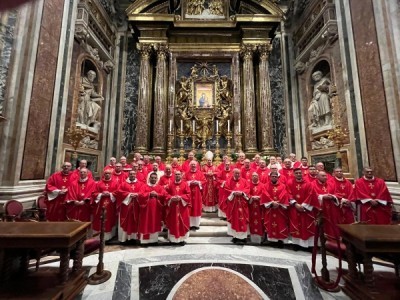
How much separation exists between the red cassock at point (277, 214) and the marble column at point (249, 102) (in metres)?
4.32

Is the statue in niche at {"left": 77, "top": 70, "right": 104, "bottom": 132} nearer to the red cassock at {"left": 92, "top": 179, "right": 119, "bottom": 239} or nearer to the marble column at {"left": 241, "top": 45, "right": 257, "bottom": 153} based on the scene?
the red cassock at {"left": 92, "top": 179, "right": 119, "bottom": 239}

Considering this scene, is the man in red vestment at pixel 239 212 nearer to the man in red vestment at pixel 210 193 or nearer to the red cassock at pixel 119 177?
the man in red vestment at pixel 210 193

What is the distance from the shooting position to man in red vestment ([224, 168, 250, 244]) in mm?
4680

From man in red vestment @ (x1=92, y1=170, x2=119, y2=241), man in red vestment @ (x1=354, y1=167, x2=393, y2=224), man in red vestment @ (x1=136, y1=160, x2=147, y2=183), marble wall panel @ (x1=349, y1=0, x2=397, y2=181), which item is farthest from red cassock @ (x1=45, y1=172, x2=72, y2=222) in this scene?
marble wall panel @ (x1=349, y1=0, x2=397, y2=181)

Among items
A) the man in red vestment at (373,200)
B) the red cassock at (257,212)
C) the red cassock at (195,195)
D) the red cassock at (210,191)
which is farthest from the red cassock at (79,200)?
the man in red vestment at (373,200)

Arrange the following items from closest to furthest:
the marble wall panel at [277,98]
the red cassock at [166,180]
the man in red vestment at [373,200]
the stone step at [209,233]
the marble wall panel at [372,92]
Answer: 1. the man in red vestment at [373,200]
2. the marble wall panel at [372,92]
3. the stone step at [209,233]
4. the red cassock at [166,180]
5. the marble wall panel at [277,98]

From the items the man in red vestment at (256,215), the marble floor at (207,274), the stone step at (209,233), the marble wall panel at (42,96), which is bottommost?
the marble floor at (207,274)

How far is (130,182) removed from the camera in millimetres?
4996

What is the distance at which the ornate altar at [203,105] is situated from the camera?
375 inches

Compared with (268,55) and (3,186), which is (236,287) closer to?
(3,186)

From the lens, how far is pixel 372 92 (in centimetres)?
527

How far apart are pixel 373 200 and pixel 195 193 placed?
3873mm

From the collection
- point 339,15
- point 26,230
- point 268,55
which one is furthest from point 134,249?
point 268,55

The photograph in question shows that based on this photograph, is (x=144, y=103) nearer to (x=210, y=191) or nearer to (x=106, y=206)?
(x=210, y=191)
